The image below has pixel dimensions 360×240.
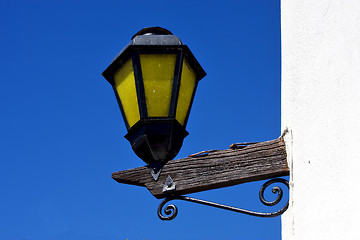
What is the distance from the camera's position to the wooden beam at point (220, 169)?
2.61m

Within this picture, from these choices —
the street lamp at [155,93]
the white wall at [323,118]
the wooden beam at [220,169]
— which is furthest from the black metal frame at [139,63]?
→ the white wall at [323,118]

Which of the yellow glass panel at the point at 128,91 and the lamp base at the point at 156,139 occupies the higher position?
the yellow glass panel at the point at 128,91

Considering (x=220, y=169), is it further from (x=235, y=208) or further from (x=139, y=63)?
(x=139, y=63)

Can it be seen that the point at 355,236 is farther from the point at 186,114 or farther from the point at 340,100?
the point at 186,114

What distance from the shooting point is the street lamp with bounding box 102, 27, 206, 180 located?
2.24m

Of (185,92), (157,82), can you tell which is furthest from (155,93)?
(185,92)

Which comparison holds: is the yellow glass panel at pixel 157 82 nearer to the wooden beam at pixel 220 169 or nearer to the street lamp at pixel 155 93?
the street lamp at pixel 155 93

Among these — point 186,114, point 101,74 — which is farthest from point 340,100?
point 101,74

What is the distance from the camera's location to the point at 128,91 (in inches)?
91.2

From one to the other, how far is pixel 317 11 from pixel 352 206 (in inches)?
38.7

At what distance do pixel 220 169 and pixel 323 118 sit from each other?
0.55 metres

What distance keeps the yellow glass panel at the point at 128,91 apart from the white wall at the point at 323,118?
31.1 inches

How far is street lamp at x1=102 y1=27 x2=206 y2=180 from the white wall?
58cm

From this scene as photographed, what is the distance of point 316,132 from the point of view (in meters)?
2.49
